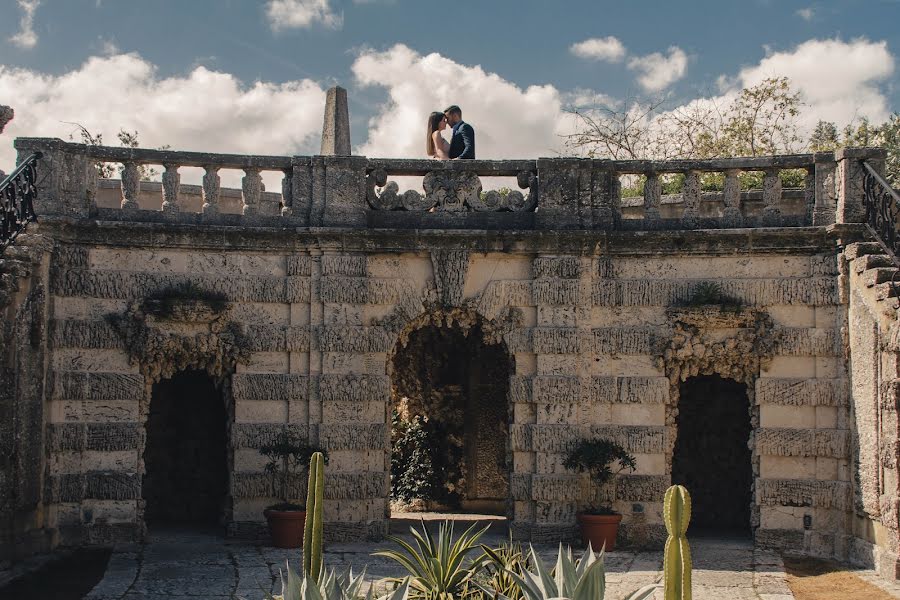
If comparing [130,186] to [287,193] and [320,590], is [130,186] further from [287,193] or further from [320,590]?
[320,590]

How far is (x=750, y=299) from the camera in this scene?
1309 cm

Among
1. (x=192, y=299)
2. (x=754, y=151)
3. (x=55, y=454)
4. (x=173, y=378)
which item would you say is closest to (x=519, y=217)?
(x=192, y=299)

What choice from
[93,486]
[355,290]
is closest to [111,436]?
[93,486]

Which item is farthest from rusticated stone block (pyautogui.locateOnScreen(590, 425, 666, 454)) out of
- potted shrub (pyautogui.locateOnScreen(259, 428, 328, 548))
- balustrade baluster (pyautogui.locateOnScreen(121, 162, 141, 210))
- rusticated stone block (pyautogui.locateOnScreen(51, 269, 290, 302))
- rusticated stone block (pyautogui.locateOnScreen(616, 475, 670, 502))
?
balustrade baluster (pyautogui.locateOnScreen(121, 162, 141, 210))

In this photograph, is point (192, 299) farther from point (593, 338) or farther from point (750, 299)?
point (750, 299)

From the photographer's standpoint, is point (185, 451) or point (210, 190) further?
point (185, 451)

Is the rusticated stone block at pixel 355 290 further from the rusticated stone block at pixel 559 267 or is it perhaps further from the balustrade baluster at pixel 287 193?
the rusticated stone block at pixel 559 267

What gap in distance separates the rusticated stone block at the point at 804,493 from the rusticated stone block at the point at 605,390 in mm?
2115

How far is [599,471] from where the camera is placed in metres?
12.8

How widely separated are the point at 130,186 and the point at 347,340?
3.46 meters

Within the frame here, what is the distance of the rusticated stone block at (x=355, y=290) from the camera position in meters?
13.3

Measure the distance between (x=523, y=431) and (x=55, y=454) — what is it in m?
5.89

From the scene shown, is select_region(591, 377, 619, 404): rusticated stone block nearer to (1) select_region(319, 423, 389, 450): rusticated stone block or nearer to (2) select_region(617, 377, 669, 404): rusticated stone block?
(2) select_region(617, 377, 669, 404): rusticated stone block

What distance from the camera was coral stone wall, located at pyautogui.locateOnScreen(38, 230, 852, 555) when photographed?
42.2 ft
